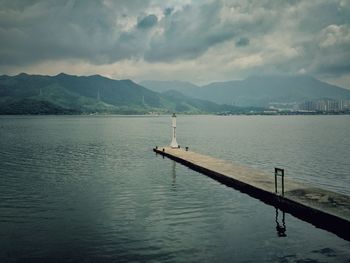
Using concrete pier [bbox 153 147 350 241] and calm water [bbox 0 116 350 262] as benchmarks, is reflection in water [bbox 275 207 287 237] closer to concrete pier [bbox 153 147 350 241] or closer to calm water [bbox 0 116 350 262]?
calm water [bbox 0 116 350 262]

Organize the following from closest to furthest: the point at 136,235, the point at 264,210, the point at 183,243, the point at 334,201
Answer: the point at 183,243 < the point at 136,235 < the point at 334,201 < the point at 264,210

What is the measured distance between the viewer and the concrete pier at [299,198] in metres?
16.5

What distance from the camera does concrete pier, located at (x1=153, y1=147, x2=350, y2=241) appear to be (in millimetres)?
16547

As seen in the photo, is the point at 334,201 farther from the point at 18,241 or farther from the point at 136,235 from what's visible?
the point at 18,241

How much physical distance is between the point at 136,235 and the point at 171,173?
719 inches

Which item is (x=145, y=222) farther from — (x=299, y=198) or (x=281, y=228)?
(x=299, y=198)

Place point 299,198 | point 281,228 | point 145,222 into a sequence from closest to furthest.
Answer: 1. point 281,228
2. point 145,222
3. point 299,198

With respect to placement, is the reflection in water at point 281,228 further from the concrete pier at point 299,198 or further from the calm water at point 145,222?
the concrete pier at point 299,198

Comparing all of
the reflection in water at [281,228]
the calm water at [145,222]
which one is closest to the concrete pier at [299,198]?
the calm water at [145,222]

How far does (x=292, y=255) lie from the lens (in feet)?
46.1

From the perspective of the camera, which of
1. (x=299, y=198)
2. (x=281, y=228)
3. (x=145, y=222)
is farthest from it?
(x=299, y=198)

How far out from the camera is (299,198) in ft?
65.6

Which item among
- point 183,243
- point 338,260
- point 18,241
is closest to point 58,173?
point 18,241

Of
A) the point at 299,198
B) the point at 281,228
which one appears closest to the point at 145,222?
the point at 281,228
